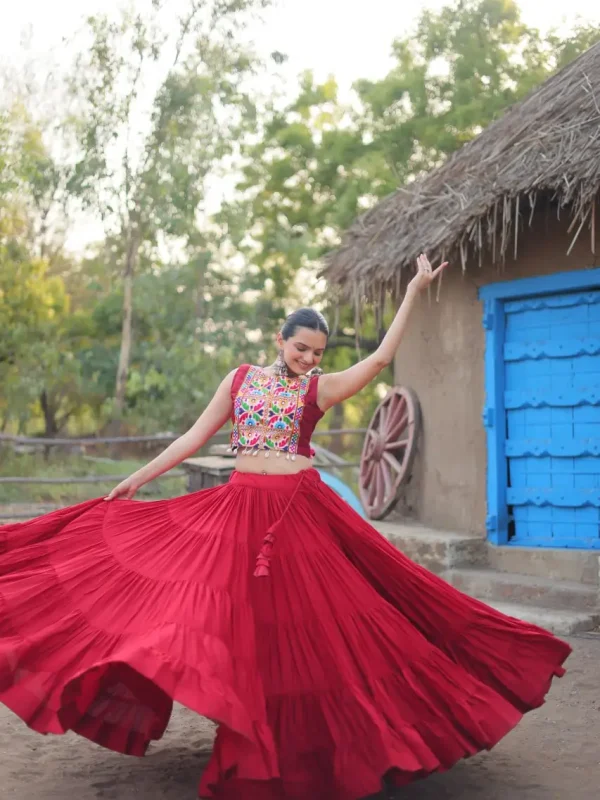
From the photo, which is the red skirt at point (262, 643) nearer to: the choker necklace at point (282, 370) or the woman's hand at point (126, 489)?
the woman's hand at point (126, 489)

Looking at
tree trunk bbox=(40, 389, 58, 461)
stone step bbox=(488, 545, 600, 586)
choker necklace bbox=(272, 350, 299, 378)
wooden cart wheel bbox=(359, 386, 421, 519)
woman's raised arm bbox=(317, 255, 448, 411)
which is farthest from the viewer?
tree trunk bbox=(40, 389, 58, 461)

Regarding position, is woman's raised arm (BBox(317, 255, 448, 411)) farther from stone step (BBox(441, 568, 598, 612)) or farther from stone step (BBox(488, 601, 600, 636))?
stone step (BBox(441, 568, 598, 612))

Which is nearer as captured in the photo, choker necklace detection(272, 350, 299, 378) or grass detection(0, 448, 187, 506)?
choker necklace detection(272, 350, 299, 378)

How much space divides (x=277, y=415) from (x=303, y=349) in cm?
25

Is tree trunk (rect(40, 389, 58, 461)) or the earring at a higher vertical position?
tree trunk (rect(40, 389, 58, 461))

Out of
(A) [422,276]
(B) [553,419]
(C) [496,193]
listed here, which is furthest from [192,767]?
(C) [496,193]

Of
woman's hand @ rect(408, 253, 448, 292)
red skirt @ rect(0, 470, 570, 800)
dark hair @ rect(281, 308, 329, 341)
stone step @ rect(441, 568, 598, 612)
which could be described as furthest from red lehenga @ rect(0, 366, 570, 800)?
stone step @ rect(441, 568, 598, 612)

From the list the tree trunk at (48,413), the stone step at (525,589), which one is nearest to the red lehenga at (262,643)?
the stone step at (525,589)

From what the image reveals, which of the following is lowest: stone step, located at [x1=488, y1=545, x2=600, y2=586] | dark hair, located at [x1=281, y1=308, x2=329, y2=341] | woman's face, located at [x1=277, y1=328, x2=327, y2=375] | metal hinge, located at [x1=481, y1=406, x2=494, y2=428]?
stone step, located at [x1=488, y1=545, x2=600, y2=586]

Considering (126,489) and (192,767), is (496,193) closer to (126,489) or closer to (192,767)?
(126,489)

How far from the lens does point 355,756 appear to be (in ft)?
9.27

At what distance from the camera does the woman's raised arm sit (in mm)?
3207

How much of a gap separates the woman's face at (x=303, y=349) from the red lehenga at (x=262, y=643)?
1.04 feet

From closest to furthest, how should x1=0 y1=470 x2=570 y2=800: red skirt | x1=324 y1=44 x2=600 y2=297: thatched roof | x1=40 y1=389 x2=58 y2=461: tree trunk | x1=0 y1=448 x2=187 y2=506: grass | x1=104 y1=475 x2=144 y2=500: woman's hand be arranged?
x1=0 y1=470 x2=570 y2=800: red skirt
x1=104 y1=475 x2=144 y2=500: woman's hand
x1=324 y1=44 x2=600 y2=297: thatched roof
x1=0 y1=448 x2=187 y2=506: grass
x1=40 y1=389 x2=58 y2=461: tree trunk
